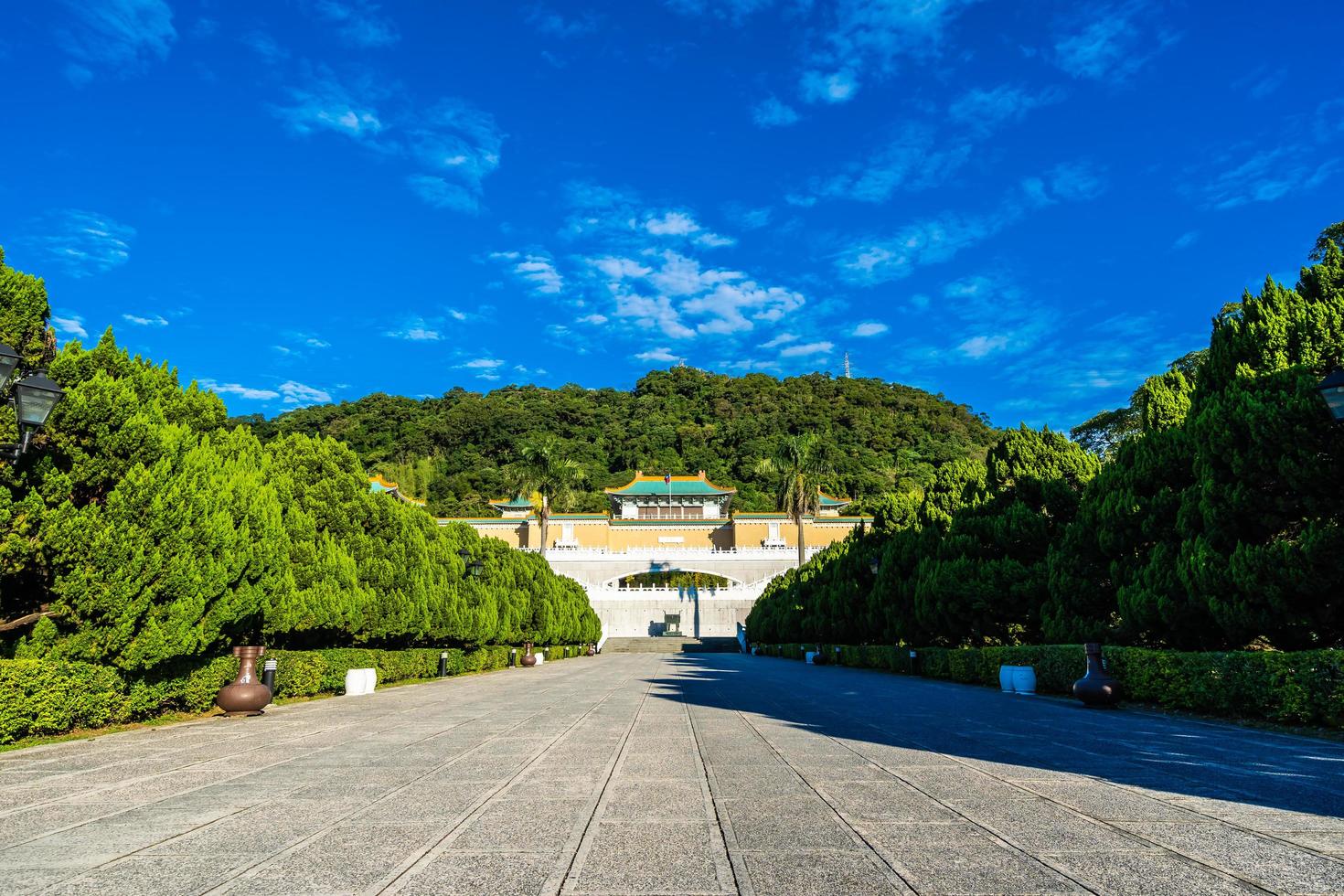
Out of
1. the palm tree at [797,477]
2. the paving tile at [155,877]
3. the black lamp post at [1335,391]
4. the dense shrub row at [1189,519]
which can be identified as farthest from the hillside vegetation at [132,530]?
the palm tree at [797,477]

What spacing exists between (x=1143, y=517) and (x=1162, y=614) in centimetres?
221

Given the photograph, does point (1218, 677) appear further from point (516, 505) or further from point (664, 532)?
point (516, 505)

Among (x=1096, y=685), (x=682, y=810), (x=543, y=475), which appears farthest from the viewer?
(x=543, y=475)

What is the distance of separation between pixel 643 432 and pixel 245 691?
85.6m

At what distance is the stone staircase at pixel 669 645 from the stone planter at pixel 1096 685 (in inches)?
1652

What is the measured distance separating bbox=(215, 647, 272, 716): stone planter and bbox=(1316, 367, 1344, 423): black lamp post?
13.9m

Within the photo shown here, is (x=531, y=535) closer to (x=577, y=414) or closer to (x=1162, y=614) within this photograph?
(x=577, y=414)

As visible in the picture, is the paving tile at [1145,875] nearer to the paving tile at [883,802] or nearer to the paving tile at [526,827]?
the paving tile at [883,802]

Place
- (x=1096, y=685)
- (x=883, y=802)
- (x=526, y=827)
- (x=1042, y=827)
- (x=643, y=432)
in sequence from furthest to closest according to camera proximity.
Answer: (x=643, y=432), (x=1096, y=685), (x=883, y=802), (x=526, y=827), (x=1042, y=827)

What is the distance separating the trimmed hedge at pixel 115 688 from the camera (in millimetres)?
8430

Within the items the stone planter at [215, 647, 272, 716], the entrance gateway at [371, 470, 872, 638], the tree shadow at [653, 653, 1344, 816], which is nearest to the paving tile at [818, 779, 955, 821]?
the tree shadow at [653, 653, 1344, 816]

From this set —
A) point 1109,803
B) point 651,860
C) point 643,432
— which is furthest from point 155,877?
point 643,432

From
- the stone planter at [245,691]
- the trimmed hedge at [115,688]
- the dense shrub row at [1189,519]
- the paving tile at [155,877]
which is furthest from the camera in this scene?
the stone planter at [245,691]

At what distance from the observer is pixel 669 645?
179ft
